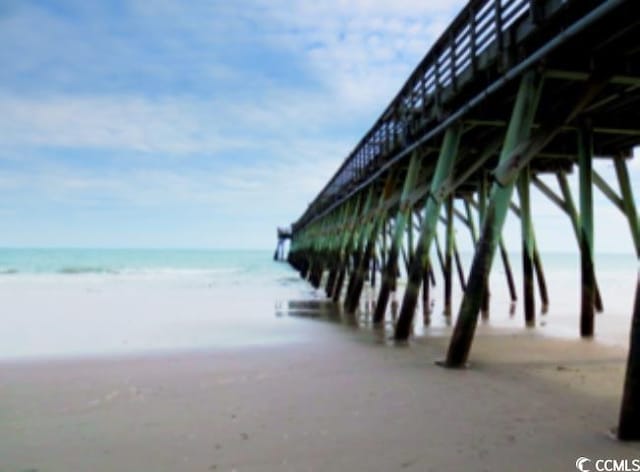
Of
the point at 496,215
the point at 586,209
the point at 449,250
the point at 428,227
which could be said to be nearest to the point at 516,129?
the point at 496,215

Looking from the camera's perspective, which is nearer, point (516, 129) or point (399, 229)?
point (516, 129)

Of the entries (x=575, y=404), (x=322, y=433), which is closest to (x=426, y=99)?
(x=575, y=404)

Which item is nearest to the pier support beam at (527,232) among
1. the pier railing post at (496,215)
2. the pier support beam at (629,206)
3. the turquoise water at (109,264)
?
the pier support beam at (629,206)

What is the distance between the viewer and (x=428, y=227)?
7.91 meters

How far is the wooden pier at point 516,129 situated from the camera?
539 centimetres

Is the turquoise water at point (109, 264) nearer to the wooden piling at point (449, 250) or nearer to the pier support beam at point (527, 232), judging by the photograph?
the wooden piling at point (449, 250)

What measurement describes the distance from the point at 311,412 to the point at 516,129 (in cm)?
387

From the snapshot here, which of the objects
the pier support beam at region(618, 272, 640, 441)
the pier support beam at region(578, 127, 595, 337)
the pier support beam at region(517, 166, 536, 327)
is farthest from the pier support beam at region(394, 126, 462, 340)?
the pier support beam at region(618, 272, 640, 441)

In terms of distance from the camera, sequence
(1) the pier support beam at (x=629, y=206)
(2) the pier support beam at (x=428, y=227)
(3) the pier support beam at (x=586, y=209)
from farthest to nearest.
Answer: (1) the pier support beam at (x=629, y=206), (3) the pier support beam at (x=586, y=209), (2) the pier support beam at (x=428, y=227)

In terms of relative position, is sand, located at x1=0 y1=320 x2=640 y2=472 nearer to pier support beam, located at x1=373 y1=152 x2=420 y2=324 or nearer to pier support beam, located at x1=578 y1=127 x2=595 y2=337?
pier support beam, located at x1=578 y1=127 x2=595 y2=337

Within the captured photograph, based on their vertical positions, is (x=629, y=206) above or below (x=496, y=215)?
above

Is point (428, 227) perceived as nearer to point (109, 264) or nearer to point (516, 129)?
point (516, 129)

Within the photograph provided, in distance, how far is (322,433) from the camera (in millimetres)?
3742

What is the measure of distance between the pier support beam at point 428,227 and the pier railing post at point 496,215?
1964 mm
